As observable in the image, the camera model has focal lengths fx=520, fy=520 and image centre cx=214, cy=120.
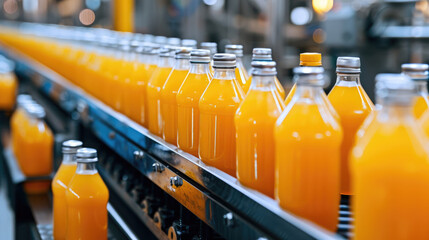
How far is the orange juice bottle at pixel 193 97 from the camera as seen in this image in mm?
1131

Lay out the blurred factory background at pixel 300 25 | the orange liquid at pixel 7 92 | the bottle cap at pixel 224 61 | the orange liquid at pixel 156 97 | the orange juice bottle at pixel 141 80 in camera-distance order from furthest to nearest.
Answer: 1. the blurred factory background at pixel 300 25
2. the orange liquid at pixel 7 92
3. the orange juice bottle at pixel 141 80
4. the orange liquid at pixel 156 97
5. the bottle cap at pixel 224 61

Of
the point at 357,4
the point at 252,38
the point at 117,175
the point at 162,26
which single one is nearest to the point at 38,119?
the point at 117,175

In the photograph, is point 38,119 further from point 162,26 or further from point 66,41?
point 162,26

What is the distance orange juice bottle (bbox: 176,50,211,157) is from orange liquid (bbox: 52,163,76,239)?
0.40 meters

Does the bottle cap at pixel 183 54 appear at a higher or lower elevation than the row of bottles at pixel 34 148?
higher

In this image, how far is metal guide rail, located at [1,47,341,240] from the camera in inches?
30.5

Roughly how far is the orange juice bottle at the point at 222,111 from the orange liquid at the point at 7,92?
2.82 m

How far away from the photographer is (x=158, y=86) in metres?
1.36

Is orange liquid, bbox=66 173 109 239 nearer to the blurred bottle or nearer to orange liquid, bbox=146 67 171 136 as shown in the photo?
orange liquid, bbox=146 67 171 136

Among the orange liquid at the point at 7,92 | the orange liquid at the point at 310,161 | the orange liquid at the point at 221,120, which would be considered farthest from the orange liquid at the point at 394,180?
the orange liquid at the point at 7,92

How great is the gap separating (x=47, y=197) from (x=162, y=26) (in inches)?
167

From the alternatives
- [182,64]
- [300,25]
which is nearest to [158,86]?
[182,64]

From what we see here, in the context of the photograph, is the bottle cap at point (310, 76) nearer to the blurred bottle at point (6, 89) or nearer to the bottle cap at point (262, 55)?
the bottle cap at point (262, 55)

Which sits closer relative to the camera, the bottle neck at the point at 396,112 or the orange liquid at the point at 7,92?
the bottle neck at the point at 396,112
